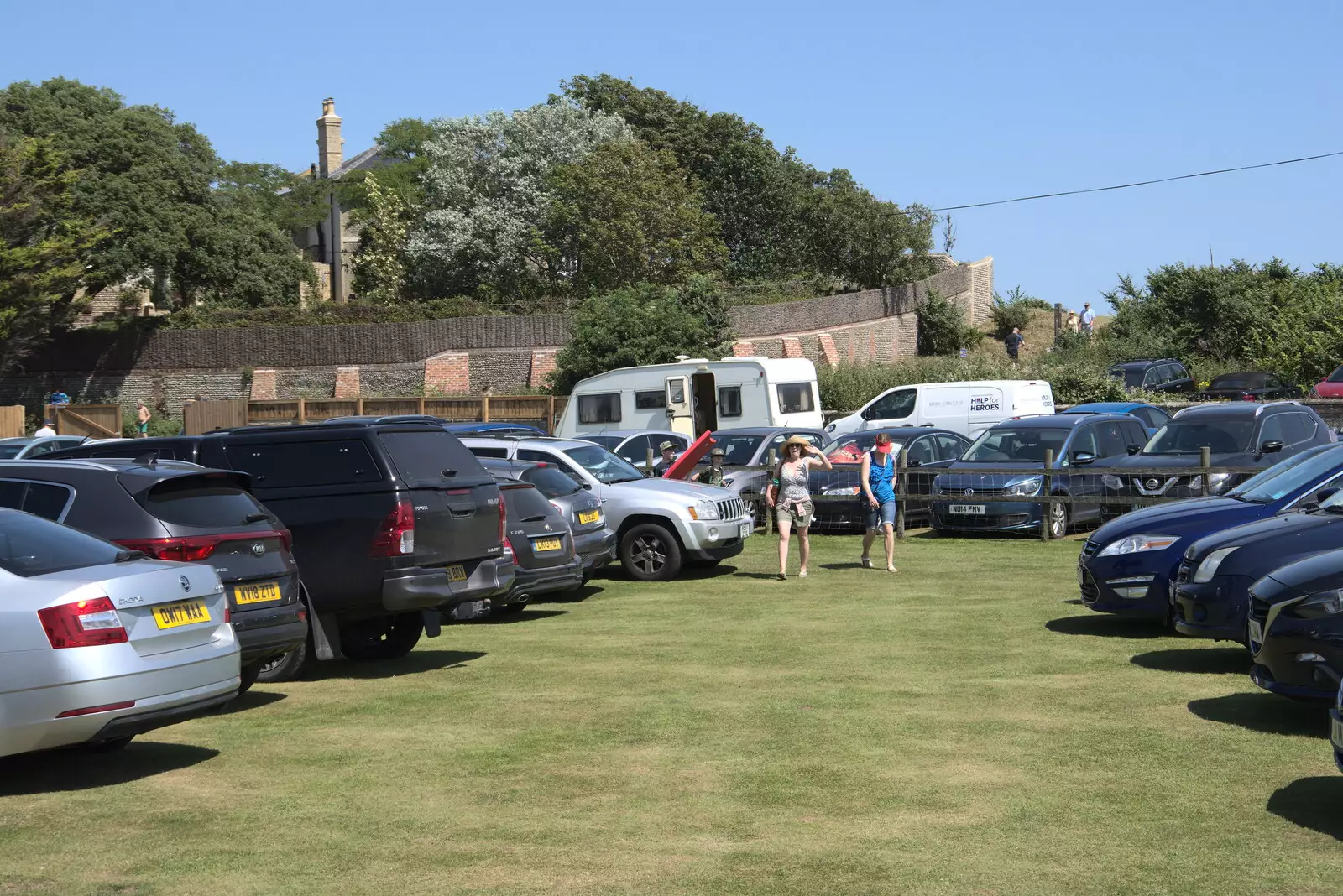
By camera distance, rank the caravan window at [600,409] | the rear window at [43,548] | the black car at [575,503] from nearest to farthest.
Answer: the rear window at [43,548]
the black car at [575,503]
the caravan window at [600,409]

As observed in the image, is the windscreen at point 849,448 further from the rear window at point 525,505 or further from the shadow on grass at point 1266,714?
the shadow on grass at point 1266,714

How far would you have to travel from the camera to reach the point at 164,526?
9359 mm

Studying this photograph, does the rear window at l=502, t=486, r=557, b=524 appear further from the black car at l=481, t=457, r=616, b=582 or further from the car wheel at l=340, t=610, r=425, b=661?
the car wheel at l=340, t=610, r=425, b=661

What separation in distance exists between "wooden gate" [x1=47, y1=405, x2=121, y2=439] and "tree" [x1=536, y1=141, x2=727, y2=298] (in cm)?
1824

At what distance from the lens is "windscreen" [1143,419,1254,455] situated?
68.5 ft

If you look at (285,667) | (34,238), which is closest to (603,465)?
(285,667)

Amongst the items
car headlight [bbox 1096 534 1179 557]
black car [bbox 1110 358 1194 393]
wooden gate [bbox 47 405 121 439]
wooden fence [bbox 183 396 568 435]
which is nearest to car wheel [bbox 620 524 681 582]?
car headlight [bbox 1096 534 1179 557]

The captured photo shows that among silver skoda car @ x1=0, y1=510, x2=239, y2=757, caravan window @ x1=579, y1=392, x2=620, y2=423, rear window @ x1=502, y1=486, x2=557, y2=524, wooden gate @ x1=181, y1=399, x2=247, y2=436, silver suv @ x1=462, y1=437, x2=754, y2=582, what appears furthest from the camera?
wooden gate @ x1=181, y1=399, x2=247, y2=436

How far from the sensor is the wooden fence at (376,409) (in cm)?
4038

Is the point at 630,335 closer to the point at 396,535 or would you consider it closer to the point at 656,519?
the point at 656,519

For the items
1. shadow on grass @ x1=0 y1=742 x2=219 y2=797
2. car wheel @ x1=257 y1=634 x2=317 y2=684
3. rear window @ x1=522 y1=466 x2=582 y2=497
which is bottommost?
shadow on grass @ x1=0 y1=742 x2=219 y2=797

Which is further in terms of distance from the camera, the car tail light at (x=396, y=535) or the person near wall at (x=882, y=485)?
the person near wall at (x=882, y=485)

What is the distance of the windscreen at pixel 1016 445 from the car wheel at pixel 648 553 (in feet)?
22.4

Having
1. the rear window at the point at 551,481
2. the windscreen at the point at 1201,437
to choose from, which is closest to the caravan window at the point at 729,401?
the windscreen at the point at 1201,437
